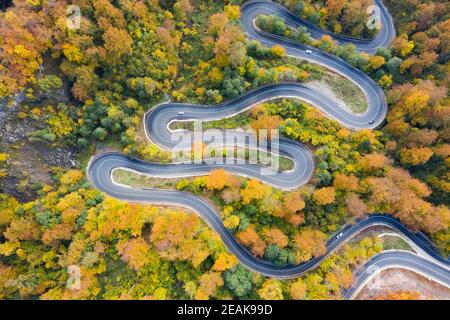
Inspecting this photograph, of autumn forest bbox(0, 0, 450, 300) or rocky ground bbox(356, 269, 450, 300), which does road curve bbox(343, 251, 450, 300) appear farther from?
autumn forest bbox(0, 0, 450, 300)

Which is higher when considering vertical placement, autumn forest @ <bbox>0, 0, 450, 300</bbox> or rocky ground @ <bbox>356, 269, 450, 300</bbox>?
autumn forest @ <bbox>0, 0, 450, 300</bbox>

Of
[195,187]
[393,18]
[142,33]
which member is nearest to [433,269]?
[195,187]

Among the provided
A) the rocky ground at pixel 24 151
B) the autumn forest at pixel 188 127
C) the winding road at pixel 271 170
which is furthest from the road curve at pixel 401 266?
the rocky ground at pixel 24 151

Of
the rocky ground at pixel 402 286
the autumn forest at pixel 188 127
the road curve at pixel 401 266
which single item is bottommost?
the rocky ground at pixel 402 286

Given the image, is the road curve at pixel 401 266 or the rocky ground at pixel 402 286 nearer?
the rocky ground at pixel 402 286

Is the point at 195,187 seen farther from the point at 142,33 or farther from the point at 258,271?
the point at 142,33

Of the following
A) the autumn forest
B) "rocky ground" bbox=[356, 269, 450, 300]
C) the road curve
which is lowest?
"rocky ground" bbox=[356, 269, 450, 300]

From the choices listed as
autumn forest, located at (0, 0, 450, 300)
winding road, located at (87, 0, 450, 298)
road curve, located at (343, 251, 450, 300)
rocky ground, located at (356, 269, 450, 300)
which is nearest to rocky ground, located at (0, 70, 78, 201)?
autumn forest, located at (0, 0, 450, 300)

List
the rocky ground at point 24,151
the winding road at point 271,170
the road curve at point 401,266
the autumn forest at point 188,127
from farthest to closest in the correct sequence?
the winding road at point 271,170 → the road curve at point 401,266 → the rocky ground at point 24,151 → the autumn forest at point 188,127

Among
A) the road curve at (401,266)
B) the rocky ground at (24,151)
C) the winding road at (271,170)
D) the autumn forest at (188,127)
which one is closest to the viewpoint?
the autumn forest at (188,127)

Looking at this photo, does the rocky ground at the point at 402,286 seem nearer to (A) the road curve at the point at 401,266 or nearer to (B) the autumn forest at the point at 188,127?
(A) the road curve at the point at 401,266
